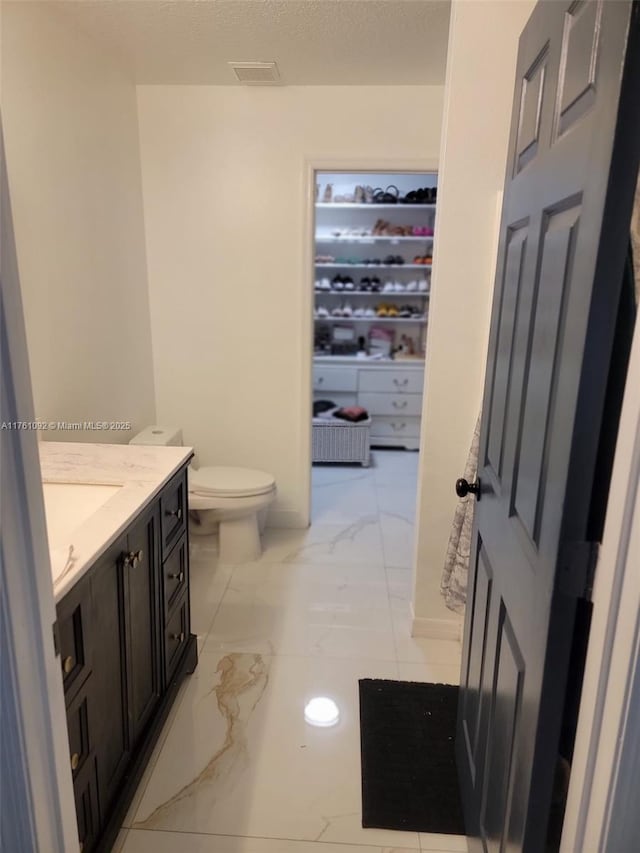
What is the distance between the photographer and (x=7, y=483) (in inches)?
32.5

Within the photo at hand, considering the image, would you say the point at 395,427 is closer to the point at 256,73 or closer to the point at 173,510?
the point at 256,73

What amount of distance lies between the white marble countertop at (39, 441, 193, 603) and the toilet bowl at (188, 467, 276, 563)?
36.9 inches

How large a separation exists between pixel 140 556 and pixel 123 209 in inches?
75.3

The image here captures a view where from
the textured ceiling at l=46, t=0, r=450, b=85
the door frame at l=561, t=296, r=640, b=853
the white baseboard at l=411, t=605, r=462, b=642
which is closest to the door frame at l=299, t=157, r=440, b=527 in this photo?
the textured ceiling at l=46, t=0, r=450, b=85

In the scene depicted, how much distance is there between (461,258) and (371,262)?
9.55ft

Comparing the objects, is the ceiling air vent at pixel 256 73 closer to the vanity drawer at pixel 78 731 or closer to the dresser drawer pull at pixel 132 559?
the dresser drawer pull at pixel 132 559

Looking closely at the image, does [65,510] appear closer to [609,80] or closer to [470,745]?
[470,745]

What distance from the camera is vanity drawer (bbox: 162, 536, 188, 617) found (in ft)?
6.17

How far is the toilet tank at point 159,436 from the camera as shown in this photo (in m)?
2.90

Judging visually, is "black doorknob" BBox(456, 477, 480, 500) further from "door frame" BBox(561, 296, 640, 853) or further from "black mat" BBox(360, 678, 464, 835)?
"black mat" BBox(360, 678, 464, 835)

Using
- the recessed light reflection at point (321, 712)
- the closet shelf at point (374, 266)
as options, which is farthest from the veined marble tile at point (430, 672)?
the closet shelf at point (374, 266)

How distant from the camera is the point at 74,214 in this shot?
2.34m

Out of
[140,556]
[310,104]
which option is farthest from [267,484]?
[310,104]

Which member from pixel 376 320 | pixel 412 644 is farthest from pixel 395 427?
pixel 412 644
